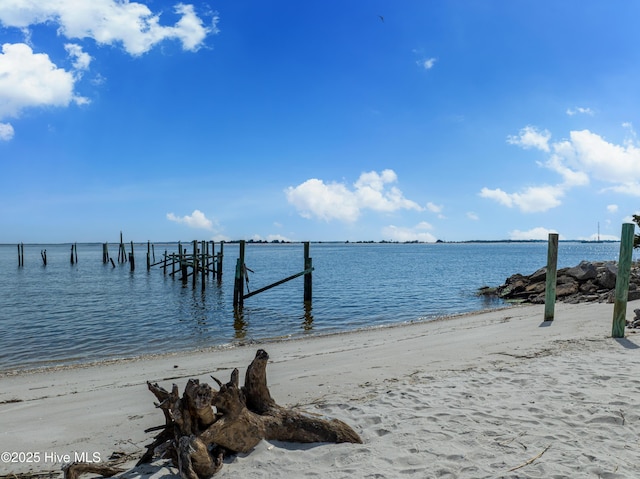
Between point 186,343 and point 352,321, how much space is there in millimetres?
6145

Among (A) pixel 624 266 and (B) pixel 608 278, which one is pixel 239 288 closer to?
(A) pixel 624 266

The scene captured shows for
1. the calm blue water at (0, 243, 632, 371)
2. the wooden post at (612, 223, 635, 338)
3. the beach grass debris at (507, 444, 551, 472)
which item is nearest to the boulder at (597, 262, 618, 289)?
the calm blue water at (0, 243, 632, 371)

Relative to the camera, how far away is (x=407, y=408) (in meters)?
5.11

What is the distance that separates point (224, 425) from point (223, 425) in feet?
0.04

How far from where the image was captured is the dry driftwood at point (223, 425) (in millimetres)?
3637

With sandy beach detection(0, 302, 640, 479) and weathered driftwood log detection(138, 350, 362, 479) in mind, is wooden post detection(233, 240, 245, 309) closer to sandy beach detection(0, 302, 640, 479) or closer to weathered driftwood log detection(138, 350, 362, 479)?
sandy beach detection(0, 302, 640, 479)

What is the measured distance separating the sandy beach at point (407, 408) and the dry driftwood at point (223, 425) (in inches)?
5.3

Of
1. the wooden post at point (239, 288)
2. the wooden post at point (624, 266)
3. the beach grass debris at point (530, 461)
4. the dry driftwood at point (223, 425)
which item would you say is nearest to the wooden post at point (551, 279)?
the wooden post at point (624, 266)

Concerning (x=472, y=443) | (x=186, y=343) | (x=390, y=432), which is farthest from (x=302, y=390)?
(x=186, y=343)

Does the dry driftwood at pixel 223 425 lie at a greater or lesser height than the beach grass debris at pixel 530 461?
greater

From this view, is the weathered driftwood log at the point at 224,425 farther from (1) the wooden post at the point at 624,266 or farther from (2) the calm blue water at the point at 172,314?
(2) the calm blue water at the point at 172,314

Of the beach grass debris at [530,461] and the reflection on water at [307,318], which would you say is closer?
the beach grass debris at [530,461]

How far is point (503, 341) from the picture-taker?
945 cm

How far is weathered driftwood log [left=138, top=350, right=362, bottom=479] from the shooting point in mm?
3639
